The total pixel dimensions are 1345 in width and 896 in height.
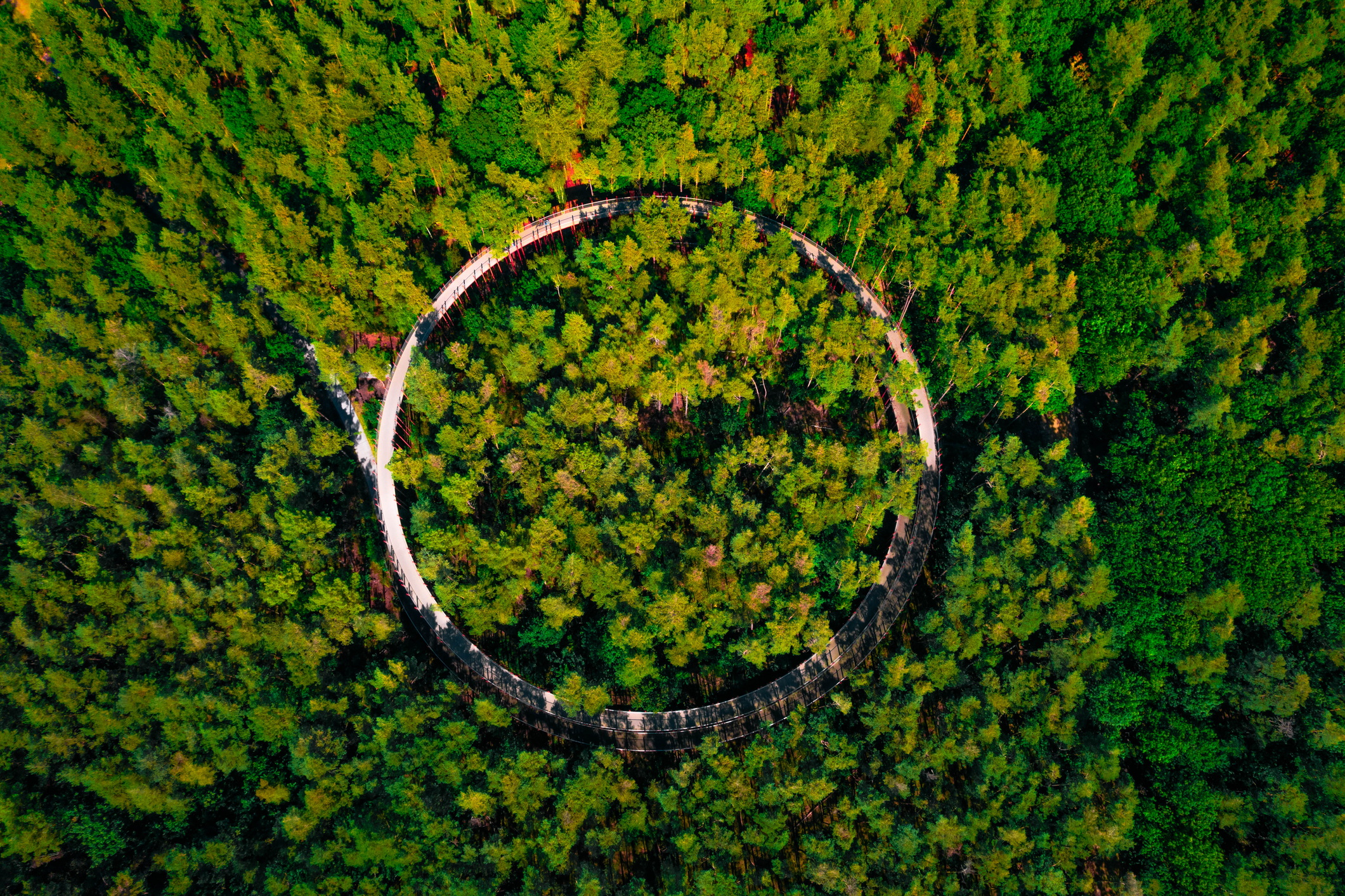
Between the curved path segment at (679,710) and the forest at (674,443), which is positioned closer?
the forest at (674,443)

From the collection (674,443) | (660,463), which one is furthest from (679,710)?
(674,443)

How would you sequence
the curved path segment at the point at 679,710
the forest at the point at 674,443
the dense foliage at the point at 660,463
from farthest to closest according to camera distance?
1. the curved path segment at the point at 679,710
2. the dense foliage at the point at 660,463
3. the forest at the point at 674,443

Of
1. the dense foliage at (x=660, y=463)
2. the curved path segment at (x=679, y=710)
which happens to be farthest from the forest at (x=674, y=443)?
the curved path segment at (x=679, y=710)

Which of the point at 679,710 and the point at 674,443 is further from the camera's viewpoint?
the point at 674,443

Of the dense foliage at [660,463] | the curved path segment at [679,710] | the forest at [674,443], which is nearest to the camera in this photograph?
the forest at [674,443]

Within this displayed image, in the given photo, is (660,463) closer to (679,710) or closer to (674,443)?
(674,443)

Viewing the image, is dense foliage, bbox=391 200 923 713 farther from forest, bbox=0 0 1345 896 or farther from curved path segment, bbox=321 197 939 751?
curved path segment, bbox=321 197 939 751

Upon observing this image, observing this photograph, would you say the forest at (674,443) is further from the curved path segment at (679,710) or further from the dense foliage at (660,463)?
the curved path segment at (679,710)
